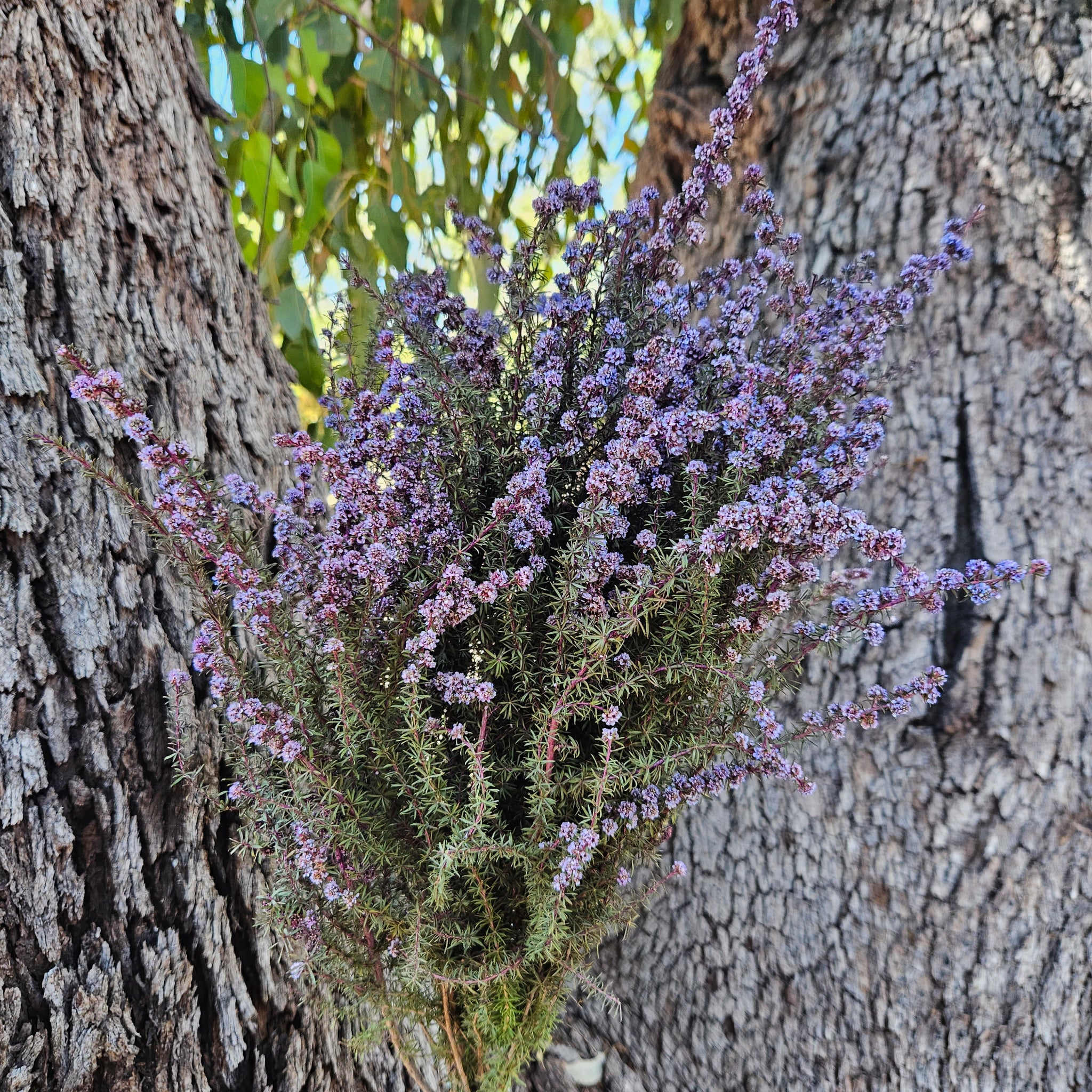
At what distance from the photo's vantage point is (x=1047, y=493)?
4.46 ft

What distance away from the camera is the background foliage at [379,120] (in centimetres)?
158

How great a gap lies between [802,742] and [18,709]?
3.08 feet

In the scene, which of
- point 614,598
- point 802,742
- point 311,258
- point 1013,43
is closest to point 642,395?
point 614,598

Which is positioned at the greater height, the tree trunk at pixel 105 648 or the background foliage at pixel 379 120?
the background foliage at pixel 379 120

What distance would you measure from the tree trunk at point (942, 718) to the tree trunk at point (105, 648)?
68cm

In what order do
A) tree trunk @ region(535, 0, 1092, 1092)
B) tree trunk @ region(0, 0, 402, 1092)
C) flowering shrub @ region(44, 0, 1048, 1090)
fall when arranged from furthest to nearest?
tree trunk @ region(535, 0, 1092, 1092) → tree trunk @ region(0, 0, 402, 1092) → flowering shrub @ region(44, 0, 1048, 1090)

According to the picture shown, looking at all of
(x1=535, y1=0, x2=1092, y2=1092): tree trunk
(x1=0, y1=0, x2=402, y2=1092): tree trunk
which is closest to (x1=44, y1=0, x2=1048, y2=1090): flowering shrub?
(x1=0, y1=0, x2=402, y2=1092): tree trunk

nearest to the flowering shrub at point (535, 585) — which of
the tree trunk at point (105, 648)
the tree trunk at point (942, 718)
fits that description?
the tree trunk at point (105, 648)

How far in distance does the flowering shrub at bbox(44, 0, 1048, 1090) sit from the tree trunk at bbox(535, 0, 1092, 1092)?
0.63 metres

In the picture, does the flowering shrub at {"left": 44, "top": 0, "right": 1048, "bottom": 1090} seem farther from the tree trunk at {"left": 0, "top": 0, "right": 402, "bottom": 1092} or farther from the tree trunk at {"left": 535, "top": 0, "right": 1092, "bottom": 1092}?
the tree trunk at {"left": 535, "top": 0, "right": 1092, "bottom": 1092}

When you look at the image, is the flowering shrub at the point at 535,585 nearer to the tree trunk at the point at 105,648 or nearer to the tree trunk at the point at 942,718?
the tree trunk at the point at 105,648

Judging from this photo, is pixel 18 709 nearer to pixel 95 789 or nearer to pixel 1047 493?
→ pixel 95 789

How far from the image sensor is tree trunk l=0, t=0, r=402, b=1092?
916mm

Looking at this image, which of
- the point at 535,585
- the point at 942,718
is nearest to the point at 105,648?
the point at 535,585
